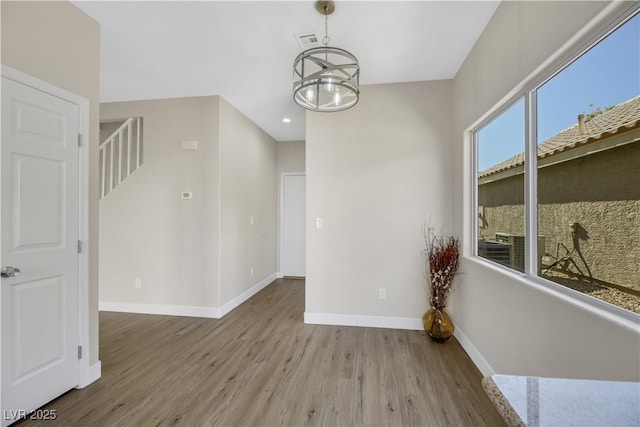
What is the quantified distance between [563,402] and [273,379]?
2.07m

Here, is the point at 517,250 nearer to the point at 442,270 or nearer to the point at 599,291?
the point at 599,291

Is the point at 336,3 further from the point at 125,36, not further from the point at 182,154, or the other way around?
the point at 182,154

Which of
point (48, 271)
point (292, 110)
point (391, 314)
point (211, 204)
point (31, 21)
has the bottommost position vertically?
point (391, 314)

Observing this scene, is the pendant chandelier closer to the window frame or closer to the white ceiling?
the white ceiling

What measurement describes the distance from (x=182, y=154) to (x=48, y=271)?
2082 mm

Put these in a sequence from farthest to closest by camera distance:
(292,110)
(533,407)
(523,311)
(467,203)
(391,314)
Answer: (292,110)
(391,314)
(467,203)
(523,311)
(533,407)

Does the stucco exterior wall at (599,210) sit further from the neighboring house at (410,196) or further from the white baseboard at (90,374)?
the white baseboard at (90,374)

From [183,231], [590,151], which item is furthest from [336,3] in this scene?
[183,231]

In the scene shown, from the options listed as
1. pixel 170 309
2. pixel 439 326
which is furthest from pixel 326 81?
pixel 170 309

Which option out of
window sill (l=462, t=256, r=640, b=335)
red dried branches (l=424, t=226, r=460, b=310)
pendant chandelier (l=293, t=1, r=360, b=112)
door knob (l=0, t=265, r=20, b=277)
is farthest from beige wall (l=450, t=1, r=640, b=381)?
door knob (l=0, t=265, r=20, b=277)

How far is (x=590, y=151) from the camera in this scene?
131cm

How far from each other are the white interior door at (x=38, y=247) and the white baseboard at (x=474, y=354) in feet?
10.1

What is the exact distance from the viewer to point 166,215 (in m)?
3.65

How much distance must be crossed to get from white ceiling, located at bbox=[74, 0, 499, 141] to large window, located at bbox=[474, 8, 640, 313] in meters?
0.92
